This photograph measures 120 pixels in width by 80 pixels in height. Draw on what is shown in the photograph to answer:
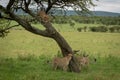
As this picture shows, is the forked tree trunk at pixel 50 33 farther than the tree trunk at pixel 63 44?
No

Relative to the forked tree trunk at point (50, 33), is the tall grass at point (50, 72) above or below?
below

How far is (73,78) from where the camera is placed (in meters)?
16.0

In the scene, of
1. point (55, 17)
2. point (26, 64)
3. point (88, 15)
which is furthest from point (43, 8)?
point (26, 64)

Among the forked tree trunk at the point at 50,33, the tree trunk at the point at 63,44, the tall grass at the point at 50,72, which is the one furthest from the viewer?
the tree trunk at the point at 63,44

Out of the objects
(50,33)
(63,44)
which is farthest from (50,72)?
(50,33)

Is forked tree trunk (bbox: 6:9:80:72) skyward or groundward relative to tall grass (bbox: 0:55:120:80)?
skyward

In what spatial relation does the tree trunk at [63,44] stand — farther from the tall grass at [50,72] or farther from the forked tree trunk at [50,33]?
the tall grass at [50,72]

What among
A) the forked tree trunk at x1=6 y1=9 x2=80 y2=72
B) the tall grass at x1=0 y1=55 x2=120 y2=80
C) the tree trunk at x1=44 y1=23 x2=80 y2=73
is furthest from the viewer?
the tree trunk at x1=44 y1=23 x2=80 y2=73

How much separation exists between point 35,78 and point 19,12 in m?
4.99

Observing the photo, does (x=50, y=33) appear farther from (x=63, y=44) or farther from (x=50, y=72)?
(x=50, y=72)

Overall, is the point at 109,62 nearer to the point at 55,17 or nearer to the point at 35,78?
the point at 55,17

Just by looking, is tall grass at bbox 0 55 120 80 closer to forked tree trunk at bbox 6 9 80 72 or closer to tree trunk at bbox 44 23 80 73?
tree trunk at bbox 44 23 80 73

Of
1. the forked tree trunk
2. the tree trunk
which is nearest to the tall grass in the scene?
the tree trunk

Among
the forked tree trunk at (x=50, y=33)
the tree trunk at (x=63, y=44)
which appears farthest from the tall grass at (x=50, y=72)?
the forked tree trunk at (x=50, y=33)
